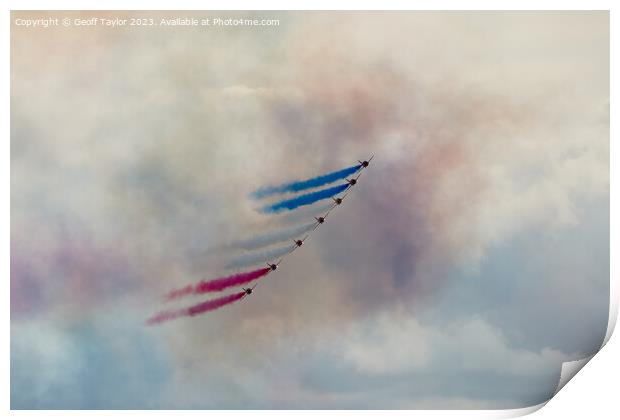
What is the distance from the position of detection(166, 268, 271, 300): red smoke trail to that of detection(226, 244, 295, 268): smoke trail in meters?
0.14

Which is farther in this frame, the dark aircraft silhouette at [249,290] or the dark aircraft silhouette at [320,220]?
the dark aircraft silhouette at [320,220]

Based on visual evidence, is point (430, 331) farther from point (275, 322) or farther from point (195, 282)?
point (195, 282)

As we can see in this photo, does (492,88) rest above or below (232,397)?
above

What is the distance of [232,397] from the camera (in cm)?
959

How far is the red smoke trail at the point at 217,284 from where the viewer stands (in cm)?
959

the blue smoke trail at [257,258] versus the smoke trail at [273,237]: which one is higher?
the smoke trail at [273,237]

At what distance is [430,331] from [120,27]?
6.73 meters

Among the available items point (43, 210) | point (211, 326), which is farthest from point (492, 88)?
point (43, 210)

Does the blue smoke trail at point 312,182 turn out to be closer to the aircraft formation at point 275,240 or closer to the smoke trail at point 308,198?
the aircraft formation at point 275,240

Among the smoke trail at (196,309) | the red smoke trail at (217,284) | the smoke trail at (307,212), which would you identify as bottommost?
the smoke trail at (196,309)

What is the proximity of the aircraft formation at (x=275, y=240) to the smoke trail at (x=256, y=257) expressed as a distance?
2 cm

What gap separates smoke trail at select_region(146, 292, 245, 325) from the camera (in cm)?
959

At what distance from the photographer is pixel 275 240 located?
9.77m

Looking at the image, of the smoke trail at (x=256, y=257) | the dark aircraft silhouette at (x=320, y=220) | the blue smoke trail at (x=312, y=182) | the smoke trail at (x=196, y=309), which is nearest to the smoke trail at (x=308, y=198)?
the blue smoke trail at (x=312, y=182)
